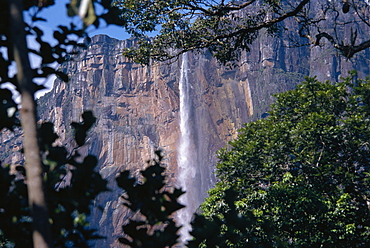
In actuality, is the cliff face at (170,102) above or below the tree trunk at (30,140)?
above

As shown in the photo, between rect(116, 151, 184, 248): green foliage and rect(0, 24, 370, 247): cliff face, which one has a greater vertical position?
rect(0, 24, 370, 247): cliff face

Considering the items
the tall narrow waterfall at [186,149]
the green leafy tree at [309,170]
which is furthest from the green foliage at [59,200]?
the tall narrow waterfall at [186,149]

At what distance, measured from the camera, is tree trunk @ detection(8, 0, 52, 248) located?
4.79ft

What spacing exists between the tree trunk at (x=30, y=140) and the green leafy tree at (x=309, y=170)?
8889 mm

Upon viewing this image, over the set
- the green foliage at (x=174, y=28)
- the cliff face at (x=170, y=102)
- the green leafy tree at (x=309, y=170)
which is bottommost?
the green leafy tree at (x=309, y=170)

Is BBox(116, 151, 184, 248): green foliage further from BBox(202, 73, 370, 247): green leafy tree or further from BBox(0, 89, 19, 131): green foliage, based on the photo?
BBox(202, 73, 370, 247): green leafy tree

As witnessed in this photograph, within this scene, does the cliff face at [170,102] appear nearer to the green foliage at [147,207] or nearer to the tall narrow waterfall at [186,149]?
Answer: the tall narrow waterfall at [186,149]

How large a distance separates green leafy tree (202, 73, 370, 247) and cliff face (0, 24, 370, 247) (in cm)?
5707

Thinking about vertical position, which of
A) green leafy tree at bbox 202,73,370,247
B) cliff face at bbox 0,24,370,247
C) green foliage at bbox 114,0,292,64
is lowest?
green leafy tree at bbox 202,73,370,247

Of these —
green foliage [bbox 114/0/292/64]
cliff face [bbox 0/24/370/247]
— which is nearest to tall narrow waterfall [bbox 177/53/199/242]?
cliff face [bbox 0/24/370/247]

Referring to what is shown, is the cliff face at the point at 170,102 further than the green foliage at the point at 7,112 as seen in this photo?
Yes

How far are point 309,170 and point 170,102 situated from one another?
64.7 metres

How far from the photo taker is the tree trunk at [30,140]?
1.46 metres

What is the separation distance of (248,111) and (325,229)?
66586mm
